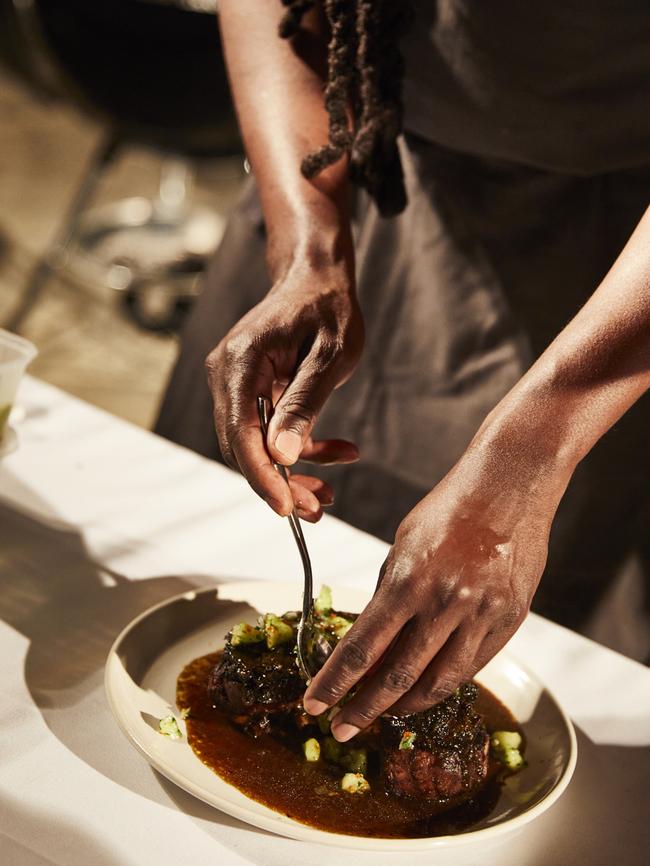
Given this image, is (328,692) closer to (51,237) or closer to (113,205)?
(51,237)

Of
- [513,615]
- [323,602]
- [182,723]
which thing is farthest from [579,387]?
[182,723]

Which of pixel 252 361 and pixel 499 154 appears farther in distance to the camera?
pixel 499 154

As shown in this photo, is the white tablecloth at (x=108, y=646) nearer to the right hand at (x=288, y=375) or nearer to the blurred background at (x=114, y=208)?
the right hand at (x=288, y=375)

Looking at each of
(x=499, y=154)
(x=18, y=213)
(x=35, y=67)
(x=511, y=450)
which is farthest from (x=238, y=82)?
(x=18, y=213)

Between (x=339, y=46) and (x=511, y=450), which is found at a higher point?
(x=339, y=46)

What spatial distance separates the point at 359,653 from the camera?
74 centimetres

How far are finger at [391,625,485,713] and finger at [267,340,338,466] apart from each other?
220 mm

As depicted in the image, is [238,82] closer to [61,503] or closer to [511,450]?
[61,503]

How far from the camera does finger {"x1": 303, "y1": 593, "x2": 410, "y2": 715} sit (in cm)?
73

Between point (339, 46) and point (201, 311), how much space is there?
0.59m

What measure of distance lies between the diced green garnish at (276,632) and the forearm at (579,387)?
0.24m

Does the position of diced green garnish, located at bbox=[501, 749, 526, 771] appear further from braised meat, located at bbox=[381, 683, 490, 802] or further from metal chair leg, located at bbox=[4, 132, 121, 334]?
metal chair leg, located at bbox=[4, 132, 121, 334]

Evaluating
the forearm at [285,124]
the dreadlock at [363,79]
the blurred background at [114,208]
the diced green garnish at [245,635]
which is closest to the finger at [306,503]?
the diced green garnish at [245,635]

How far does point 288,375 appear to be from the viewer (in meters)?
1.01
